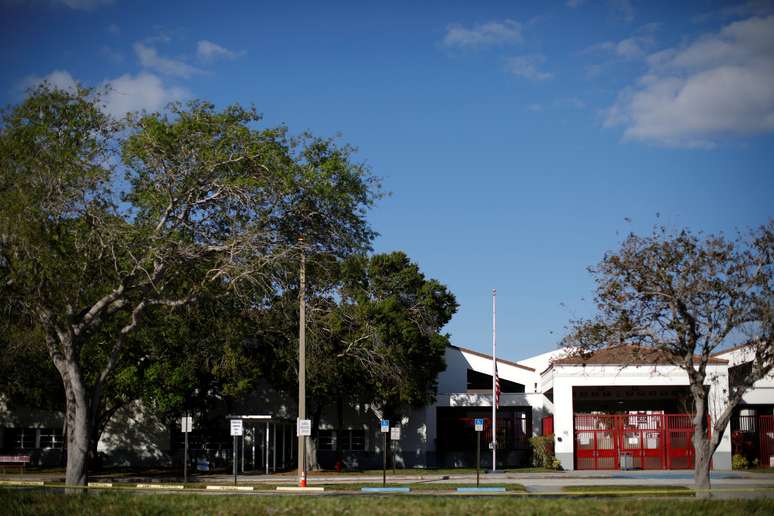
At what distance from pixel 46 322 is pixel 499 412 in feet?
113

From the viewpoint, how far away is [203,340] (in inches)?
1786

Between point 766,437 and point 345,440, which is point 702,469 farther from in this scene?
point 345,440

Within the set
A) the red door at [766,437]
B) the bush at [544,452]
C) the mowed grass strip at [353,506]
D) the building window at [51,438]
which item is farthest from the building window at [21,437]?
the red door at [766,437]

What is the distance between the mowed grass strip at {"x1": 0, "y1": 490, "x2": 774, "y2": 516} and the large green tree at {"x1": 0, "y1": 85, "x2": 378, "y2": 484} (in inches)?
275

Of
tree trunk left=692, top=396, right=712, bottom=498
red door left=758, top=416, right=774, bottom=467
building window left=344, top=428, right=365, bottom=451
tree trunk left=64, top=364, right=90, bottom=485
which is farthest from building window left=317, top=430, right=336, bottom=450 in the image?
tree trunk left=692, top=396, right=712, bottom=498

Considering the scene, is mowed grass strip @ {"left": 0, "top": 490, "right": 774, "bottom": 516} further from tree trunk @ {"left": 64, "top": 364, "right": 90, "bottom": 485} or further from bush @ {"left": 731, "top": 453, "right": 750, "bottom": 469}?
bush @ {"left": 731, "top": 453, "right": 750, "bottom": 469}

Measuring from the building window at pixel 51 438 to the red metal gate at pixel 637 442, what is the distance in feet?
102

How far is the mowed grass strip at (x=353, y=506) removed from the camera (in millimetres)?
20953

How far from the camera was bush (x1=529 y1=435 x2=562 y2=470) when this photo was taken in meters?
48.9

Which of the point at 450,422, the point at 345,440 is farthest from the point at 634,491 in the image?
the point at 345,440

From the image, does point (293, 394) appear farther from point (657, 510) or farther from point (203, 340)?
point (657, 510)

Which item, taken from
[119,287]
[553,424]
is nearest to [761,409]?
[553,424]

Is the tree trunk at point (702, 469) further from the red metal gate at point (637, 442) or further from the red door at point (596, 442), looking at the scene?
the red door at point (596, 442)

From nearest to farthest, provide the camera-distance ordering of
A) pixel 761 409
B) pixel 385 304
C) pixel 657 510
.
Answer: pixel 657 510 < pixel 385 304 < pixel 761 409
